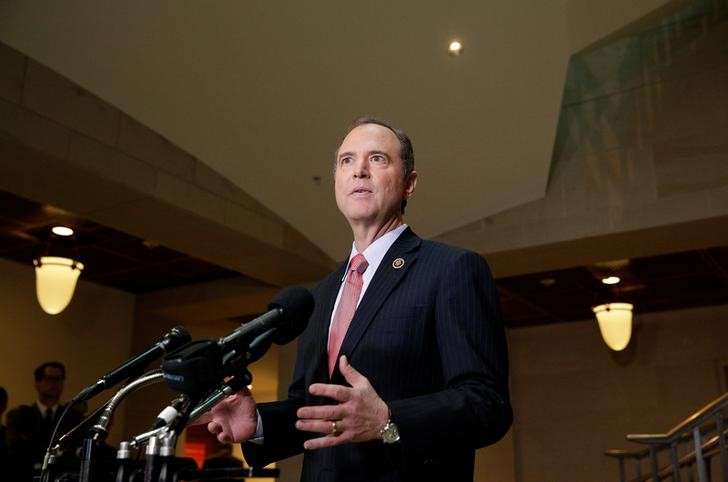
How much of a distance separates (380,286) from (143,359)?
447 millimetres

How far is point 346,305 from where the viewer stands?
1.50 metres

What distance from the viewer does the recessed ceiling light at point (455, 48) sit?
16.2 ft

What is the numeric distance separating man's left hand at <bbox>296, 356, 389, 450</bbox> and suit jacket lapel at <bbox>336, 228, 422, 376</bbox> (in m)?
0.30

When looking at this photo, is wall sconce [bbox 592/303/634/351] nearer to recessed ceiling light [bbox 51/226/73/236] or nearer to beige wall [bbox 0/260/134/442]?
recessed ceiling light [bbox 51/226/73/236]

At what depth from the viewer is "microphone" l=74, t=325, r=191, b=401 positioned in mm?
1170

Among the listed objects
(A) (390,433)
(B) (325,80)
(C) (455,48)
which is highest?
(C) (455,48)

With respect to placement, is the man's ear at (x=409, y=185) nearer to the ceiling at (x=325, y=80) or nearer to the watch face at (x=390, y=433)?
the watch face at (x=390, y=433)

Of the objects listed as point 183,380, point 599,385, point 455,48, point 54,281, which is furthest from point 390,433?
point 599,385

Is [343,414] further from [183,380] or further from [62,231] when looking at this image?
[62,231]

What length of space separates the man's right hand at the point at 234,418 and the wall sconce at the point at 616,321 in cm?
695

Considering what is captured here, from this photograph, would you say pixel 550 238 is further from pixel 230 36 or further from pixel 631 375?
pixel 631 375

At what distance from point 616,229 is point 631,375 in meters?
4.55

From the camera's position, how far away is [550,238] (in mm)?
6316

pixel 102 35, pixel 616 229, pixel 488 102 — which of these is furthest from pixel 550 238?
pixel 102 35
